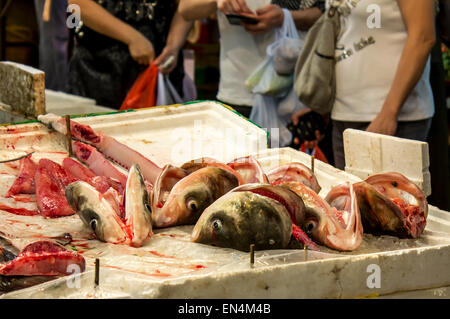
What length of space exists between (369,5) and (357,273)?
2253mm

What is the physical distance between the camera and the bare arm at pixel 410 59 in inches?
163

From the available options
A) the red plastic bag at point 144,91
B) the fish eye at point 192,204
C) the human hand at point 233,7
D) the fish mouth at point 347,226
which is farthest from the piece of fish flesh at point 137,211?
the red plastic bag at point 144,91

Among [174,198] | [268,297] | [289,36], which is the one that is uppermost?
[289,36]

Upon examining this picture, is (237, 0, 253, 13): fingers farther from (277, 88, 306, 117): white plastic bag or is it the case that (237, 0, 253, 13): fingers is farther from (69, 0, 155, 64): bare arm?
(69, 0, 155, 64): bare arm

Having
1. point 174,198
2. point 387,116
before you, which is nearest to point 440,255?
point 174,198

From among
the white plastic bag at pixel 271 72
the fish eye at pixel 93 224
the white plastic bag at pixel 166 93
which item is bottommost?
the fish eye at pixel 93 224

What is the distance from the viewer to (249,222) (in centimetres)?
240

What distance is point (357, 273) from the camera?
2324mm

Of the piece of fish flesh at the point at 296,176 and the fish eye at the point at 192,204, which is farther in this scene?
the piece of fish flesh at the point at 296,176

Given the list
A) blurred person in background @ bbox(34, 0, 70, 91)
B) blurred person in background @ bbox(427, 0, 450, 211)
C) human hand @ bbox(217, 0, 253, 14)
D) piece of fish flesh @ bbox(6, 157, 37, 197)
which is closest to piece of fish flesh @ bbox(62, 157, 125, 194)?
piece of fish flesh @ bbox(6, 157, 37, 197)

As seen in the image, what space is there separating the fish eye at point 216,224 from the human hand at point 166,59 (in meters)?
3.19

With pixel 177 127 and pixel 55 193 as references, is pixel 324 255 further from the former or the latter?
pixel 177 127

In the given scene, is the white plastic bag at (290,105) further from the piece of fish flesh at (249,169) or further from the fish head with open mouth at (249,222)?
the fish head with open mouth at (249,222)

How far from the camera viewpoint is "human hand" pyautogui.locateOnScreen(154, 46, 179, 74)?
18.2 ft
